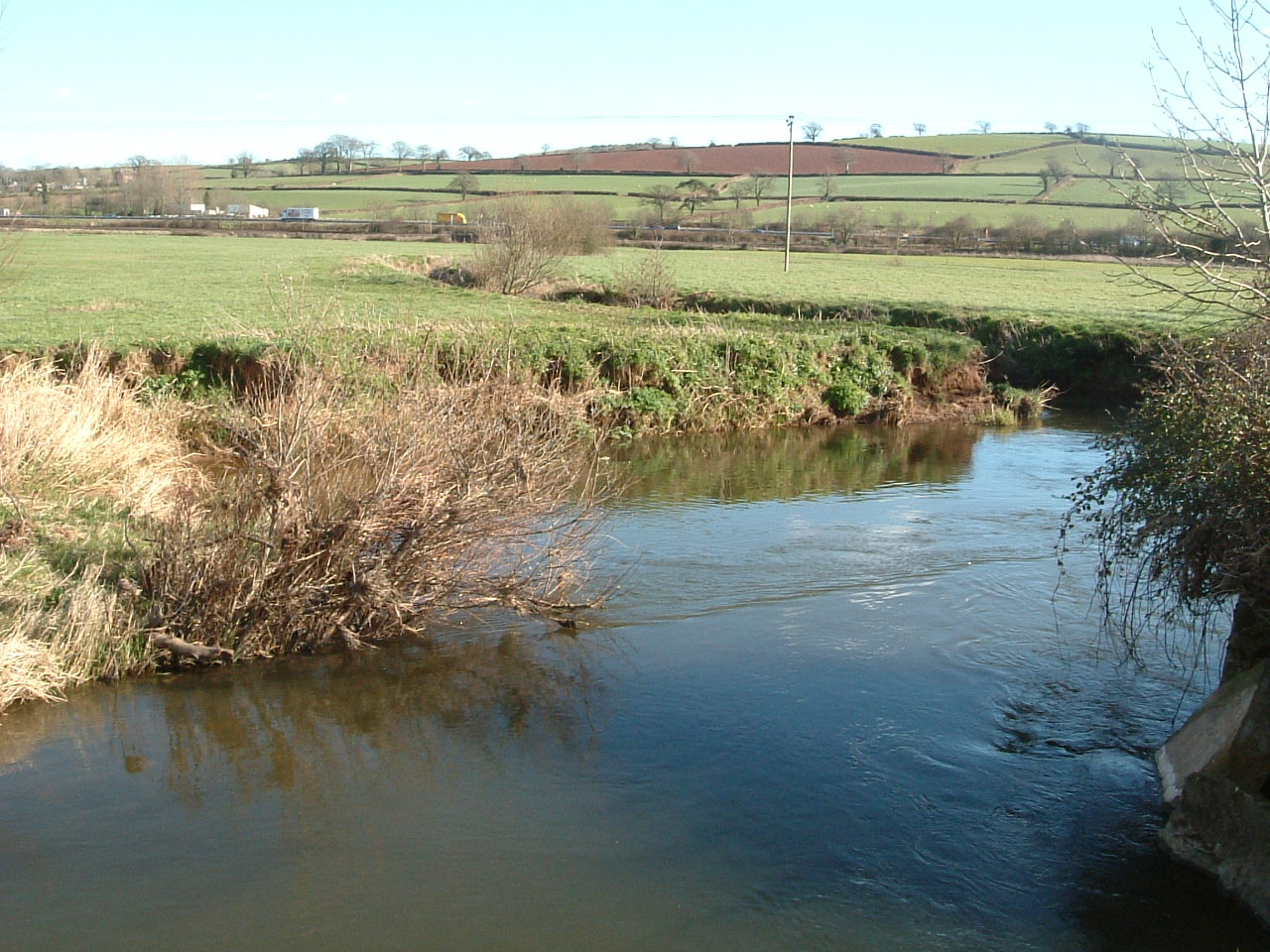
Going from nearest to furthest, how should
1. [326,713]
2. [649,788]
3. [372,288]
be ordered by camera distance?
[649,788] → [326,713] → [372,288]

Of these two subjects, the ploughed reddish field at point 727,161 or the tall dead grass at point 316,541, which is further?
the ploughed reddish field at point 727,161

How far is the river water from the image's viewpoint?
19.3 ft

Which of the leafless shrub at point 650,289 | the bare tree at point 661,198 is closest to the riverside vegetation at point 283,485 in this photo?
the leafless shrub at point 650,289

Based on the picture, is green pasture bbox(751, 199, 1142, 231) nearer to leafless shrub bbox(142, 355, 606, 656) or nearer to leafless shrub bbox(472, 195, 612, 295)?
leafless shrub bbox(472, 195, 612, 295)

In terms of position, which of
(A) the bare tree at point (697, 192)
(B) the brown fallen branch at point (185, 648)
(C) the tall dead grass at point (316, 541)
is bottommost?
(B) the brown fallen branch at point (185, 648)

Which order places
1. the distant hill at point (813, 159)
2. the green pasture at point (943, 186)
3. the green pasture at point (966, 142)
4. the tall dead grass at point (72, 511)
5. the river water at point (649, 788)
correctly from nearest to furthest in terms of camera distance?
the river water at point (649, 788) < the tall dead grass at point (72, 511) < the green pasture at point (943, 186) < the distant hill at point (813, 159) < the green pasture at point (966, 142)

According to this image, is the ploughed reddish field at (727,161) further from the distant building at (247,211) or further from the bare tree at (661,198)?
the distant building at (247,211)

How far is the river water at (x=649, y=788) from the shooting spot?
5.89m

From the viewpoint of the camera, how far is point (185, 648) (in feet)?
28.2

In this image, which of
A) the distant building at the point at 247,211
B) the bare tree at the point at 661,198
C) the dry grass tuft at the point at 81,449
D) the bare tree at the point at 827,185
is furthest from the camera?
the bare tree at the point at 827,185

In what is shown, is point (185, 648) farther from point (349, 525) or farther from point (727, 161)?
point (727, 161)

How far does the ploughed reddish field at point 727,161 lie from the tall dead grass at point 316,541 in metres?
76.4

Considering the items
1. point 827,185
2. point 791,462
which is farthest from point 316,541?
point 827,185

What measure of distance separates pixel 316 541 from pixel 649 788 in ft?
11.5
